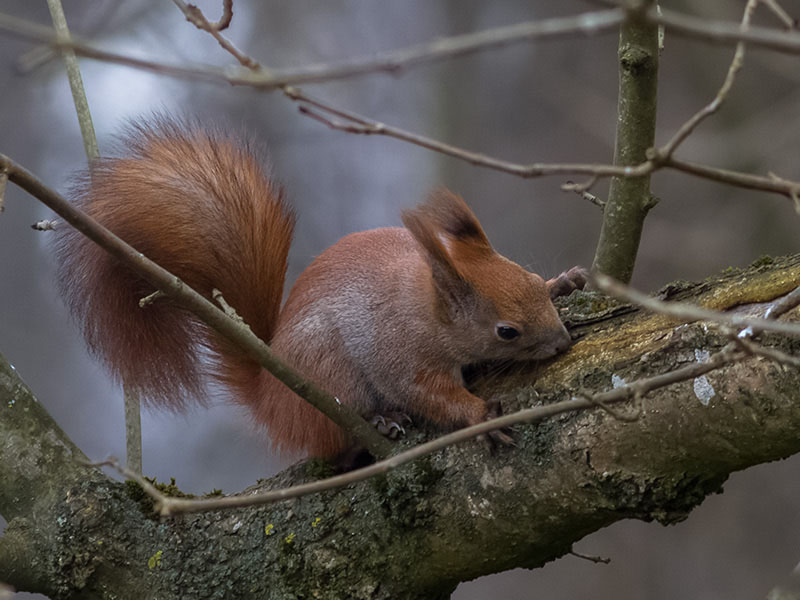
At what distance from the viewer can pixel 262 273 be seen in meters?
2.33

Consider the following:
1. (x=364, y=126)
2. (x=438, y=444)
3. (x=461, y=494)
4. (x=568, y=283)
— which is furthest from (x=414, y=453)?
(x=568, y=283)

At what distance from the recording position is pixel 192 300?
148 cm

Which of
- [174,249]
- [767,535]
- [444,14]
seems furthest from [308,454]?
[444,14]

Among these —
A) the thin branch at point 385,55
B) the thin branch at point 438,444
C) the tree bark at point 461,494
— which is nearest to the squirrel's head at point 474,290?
the tree bark at point 461,494

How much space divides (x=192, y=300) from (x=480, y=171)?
390 centimetres

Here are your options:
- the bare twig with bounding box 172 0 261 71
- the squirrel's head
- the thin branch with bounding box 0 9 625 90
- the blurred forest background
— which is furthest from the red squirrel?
the blurred forest background

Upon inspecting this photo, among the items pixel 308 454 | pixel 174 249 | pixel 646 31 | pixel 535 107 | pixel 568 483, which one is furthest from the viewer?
pixel 535 107

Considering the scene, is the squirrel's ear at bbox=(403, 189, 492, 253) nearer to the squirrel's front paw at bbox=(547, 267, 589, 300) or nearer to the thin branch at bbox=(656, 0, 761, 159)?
the squirrel's front paw at bbox=(547, 267, 589, 300)

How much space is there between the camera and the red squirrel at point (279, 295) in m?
2.09

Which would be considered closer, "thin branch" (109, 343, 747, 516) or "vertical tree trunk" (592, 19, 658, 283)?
"thin branch" (109, 343, 747, 516)

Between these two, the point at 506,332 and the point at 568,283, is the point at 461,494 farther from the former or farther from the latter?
the point at 568,283

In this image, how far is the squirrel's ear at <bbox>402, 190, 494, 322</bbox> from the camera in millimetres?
2105

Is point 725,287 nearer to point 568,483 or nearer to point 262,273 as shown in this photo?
point 568,483

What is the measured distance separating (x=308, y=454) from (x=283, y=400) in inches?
6.6
